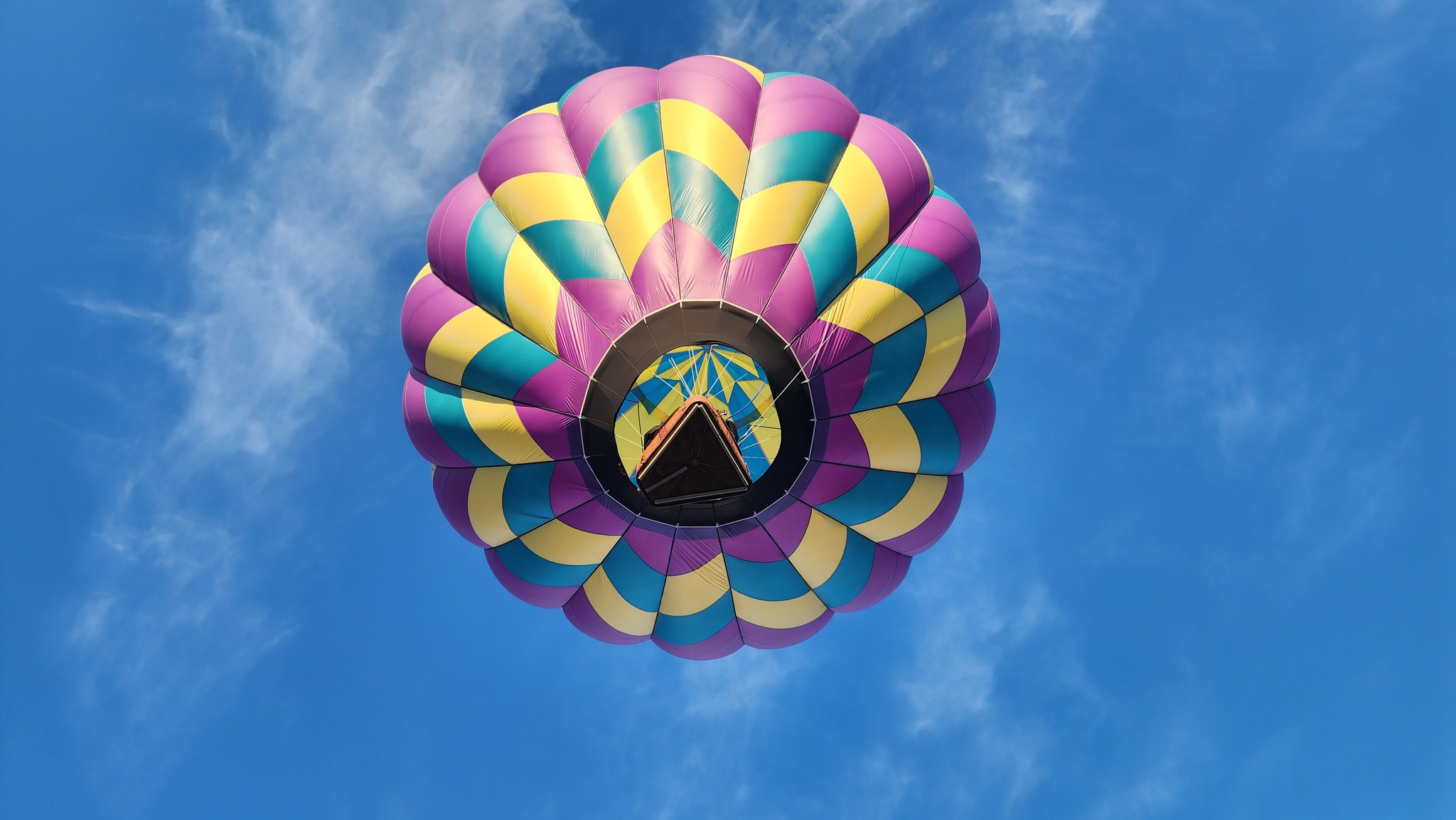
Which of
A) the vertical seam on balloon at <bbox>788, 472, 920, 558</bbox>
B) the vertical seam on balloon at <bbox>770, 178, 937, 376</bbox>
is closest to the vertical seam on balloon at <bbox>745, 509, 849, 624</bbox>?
the vertical seam on balloon at <bbox>788, 472, 920, 558</bbox>

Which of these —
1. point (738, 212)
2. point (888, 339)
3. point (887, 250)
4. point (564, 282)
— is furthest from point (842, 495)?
point (564, 282)

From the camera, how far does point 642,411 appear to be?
950cm

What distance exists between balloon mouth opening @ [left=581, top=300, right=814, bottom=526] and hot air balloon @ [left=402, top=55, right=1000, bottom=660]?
26 millimetres

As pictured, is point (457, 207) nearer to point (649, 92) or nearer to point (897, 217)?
point (649, 92)

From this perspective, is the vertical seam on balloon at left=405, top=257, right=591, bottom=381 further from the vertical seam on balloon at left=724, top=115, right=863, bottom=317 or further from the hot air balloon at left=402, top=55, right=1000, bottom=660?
the vertical seam on balloon at left=724, top=115, right=863, bottom=317

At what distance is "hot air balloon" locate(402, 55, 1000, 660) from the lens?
25.1 ft

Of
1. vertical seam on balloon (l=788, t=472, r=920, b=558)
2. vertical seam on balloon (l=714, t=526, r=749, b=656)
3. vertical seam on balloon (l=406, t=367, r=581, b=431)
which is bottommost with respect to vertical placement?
vertical seam on balloon (l=714, t=526, r=749, b=656)

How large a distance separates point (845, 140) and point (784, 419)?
10.9ft

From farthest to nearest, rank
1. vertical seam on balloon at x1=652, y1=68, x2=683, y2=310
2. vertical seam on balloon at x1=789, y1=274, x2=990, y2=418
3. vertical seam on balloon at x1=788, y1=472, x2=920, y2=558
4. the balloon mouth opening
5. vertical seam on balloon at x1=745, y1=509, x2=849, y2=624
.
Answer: vertical seam on balloon at x1=745, y1=509, x2=849, y2=624, vertical seam on balloon at x1=788, y1=472, x2=920, y2=558, vertical seam on balloon at x1=789, y1=274, x2=990, y2=418, vertical seam on balloon at x1=652, y1=68, x2=683, y2=310, the balloon mouth opening

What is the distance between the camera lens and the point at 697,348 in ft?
25.8

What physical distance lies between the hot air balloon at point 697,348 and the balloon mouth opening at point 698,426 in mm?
26

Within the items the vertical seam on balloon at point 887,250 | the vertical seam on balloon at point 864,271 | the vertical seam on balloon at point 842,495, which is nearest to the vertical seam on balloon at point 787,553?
the vertical seam on balloon at point 842,495

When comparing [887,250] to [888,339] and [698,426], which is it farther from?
[698,426]

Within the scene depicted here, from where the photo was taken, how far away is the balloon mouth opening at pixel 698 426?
7301mm
